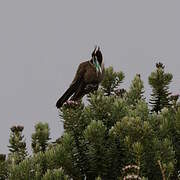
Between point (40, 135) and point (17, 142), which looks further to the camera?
point (40, 135)

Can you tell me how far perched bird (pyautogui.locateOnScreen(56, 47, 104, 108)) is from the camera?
586 centimetres

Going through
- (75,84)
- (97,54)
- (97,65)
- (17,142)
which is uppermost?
(97,54)

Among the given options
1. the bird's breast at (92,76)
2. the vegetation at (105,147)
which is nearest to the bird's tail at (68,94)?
the bird's breast at (92,76)

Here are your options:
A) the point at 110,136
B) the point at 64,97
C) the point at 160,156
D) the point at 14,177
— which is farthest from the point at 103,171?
the point at 64,97

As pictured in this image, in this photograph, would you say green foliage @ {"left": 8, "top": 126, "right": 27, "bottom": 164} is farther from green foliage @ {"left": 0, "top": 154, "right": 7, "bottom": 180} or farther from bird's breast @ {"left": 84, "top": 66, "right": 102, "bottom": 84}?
bird's breast @ {"left": 84, "top": 66, "right": 102, "bottom": 84}

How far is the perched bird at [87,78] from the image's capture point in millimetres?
5863

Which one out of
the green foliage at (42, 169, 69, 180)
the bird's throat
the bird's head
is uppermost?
the bird's head

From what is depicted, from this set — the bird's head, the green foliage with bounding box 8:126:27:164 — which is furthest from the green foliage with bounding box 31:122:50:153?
the bird's head

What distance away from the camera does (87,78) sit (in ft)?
20.1

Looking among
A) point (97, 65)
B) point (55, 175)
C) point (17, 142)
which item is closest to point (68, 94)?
point (97, 65)

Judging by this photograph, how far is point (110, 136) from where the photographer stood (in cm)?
401

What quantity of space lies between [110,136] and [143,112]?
556mm

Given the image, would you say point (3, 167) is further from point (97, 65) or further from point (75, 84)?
point (97, 65)

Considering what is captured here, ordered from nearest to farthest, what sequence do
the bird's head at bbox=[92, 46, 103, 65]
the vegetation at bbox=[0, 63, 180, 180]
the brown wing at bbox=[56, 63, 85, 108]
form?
1. the vegetation at bbox=[0, 63, 180, 180]
2. the brown wing at bbox=[56, 63, 85, 108]
3. the bird's head at bbox=[92, 46, 103, 65]
